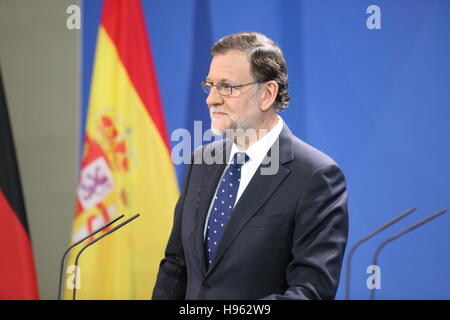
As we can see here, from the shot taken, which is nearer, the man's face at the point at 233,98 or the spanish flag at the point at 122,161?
the man's face at the point at 233,98

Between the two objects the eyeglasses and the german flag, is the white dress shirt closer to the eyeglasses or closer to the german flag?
the eyeglasses

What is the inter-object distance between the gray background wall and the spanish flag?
0.63m

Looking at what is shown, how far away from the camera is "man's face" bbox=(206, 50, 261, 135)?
221 cm

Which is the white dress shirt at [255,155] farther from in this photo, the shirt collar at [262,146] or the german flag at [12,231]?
the german flag at [12,231]

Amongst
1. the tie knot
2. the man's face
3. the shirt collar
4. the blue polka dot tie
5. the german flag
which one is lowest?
the german flag

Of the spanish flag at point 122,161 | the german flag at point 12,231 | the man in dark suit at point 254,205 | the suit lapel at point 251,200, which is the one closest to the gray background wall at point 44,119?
the spanish flag at point 122,161

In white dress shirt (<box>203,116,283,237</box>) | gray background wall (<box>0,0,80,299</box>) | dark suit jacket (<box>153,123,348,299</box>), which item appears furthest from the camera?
gray background wall (<box>0,0,80,299</box>)

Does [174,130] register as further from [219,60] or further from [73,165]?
[219,60]

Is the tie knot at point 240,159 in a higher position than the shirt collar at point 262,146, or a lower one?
lower

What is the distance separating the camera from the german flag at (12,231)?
356 cm

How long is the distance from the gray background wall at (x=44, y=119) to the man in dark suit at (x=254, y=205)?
2.26m

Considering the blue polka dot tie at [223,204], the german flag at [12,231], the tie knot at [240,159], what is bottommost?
the german flag at [12,231]

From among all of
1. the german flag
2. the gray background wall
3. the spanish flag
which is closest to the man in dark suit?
the spanish flag
